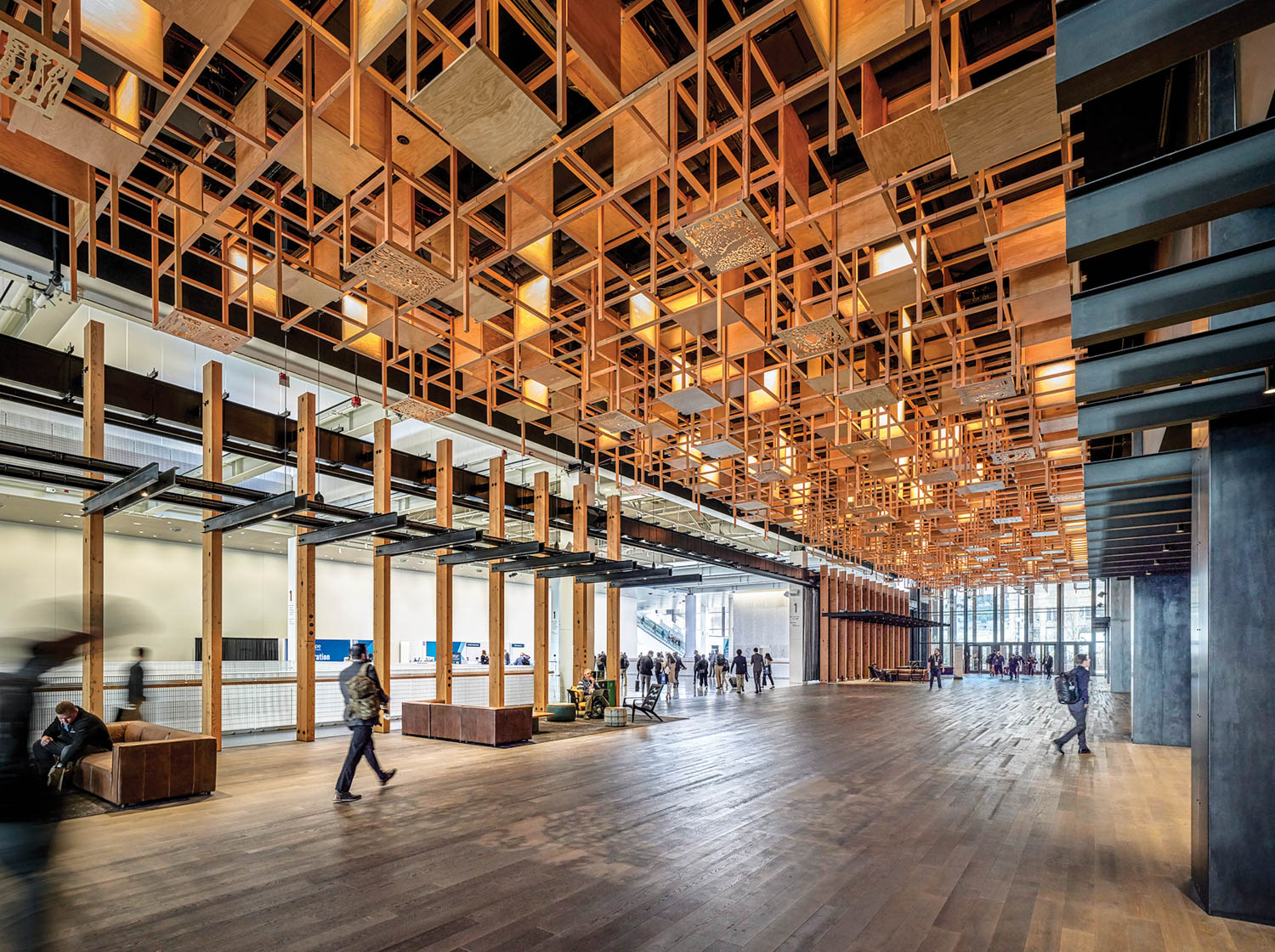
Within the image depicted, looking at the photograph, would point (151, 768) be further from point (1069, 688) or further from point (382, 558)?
point (1069, 688)

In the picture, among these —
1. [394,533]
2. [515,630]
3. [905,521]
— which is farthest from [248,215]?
[515,630]

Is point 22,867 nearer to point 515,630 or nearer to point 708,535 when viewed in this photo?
point 708,535

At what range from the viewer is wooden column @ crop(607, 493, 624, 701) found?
54.7ft

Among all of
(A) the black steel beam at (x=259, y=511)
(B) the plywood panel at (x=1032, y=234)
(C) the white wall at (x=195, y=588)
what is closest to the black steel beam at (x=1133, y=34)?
(B) the plywood panel at (x=1032, y=234)

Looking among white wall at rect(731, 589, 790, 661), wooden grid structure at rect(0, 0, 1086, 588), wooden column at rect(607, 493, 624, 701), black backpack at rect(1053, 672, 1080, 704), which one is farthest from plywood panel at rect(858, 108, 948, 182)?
white wall at rect(731, 589, 790, 661)

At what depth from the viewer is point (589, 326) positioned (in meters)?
9.01

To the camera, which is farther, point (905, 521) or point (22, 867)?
point (905, 521)

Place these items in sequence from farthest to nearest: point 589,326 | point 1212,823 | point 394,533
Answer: point 394,533, point 589,326, point 1212,823

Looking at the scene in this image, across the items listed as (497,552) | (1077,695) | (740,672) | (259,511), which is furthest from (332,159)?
(740,672)

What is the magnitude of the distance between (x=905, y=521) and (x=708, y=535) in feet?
26.0

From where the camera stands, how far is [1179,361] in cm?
430

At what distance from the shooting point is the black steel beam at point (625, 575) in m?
14.7

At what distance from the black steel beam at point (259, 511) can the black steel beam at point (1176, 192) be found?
27.4 feet

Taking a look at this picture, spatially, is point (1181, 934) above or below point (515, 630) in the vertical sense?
above
